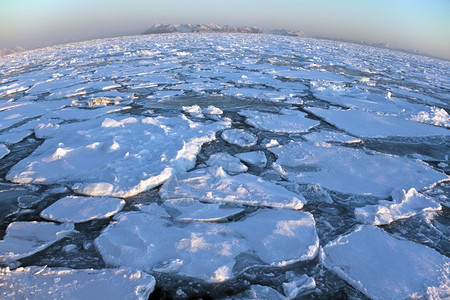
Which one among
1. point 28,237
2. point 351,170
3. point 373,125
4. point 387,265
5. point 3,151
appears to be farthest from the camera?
point 373,125

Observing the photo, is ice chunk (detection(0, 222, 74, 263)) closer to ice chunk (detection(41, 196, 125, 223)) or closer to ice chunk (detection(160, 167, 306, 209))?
ice chunk (detection(41, 196, 125, 223))

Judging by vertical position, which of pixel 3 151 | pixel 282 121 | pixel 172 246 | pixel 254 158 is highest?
pixel 282 121

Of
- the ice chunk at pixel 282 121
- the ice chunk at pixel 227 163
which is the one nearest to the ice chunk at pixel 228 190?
the ice chunk at pixel 227 163

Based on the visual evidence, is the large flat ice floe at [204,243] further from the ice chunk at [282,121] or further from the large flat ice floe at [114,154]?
the ice chunk at [282,121]

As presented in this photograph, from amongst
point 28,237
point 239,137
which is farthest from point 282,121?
point 28,237

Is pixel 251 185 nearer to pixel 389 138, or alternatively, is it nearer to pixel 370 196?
pixel 370 196

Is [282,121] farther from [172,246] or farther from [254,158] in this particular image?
[172,246]

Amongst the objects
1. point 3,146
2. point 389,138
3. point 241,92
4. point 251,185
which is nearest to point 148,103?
point 241,92
